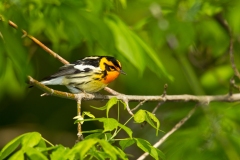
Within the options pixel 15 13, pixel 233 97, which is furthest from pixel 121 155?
pixel 233 97

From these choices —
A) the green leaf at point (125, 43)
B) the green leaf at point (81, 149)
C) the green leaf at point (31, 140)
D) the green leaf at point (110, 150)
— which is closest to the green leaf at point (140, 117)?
the green leaf at point (110, 150)

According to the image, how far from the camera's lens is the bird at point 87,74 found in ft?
17.1

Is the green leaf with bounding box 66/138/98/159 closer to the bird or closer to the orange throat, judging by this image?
the bird

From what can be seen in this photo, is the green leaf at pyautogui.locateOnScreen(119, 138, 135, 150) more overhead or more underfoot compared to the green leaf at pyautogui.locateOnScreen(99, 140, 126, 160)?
more underfoot

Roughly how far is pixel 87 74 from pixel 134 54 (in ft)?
2.08

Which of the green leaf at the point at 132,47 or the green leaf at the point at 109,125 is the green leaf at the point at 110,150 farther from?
the green leaf at the point at 132,47

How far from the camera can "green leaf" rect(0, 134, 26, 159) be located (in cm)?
294

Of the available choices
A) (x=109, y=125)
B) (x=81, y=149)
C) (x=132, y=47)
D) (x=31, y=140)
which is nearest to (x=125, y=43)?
(x=132, y=47)

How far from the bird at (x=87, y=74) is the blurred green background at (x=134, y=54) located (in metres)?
0.14

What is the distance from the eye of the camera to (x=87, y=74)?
5.32 metres

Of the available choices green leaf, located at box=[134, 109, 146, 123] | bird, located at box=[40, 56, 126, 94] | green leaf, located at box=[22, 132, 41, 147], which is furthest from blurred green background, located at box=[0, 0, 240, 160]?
green leaf, located at box=[134, 109, 146, 123]

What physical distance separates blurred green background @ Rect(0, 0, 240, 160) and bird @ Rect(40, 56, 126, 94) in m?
0.14

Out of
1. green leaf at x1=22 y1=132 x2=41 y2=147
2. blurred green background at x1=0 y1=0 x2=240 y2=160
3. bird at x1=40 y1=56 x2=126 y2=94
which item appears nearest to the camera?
green leaf at x1=22 y1=132 x2=41 y2=147

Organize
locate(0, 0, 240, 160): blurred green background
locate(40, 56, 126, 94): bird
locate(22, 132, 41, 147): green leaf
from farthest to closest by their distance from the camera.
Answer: locate(40, 56, 126, 94): bird → locate(0, 0, 240, 160): blurred green background → locate(22, 132, 41, 147): green leaf
